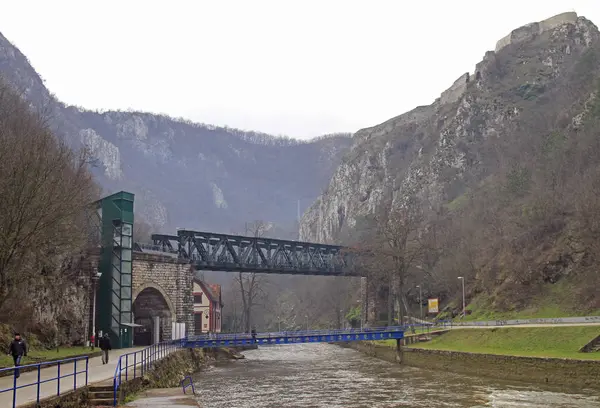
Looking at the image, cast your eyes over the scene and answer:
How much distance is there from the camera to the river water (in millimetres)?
23219

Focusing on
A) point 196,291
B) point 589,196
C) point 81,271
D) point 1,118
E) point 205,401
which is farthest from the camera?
point 196,291

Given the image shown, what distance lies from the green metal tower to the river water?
689 centimetres

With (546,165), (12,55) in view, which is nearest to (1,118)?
(546,165)

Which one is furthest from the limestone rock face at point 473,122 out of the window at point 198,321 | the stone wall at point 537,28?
the window at point 198,321

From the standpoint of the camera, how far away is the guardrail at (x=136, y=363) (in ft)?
61.9

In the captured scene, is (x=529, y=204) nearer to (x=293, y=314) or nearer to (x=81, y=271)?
(x=81, y=271)

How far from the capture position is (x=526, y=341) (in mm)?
35500

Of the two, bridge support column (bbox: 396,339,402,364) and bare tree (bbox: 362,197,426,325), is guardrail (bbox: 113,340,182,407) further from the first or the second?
bare tree (bbox: 362,197,426,325)

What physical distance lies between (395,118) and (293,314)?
7191 cm

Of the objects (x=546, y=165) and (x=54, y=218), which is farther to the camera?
(x=546, y=165)

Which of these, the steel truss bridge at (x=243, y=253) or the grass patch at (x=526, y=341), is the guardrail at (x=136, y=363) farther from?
the grass patch at (x=526, y=341)

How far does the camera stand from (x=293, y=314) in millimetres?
120250

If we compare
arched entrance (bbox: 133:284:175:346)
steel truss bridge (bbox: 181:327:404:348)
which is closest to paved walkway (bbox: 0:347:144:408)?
steel truss bridge (bbox: 181:327:404:348)

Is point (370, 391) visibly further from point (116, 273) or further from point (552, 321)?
point (116, 273)
